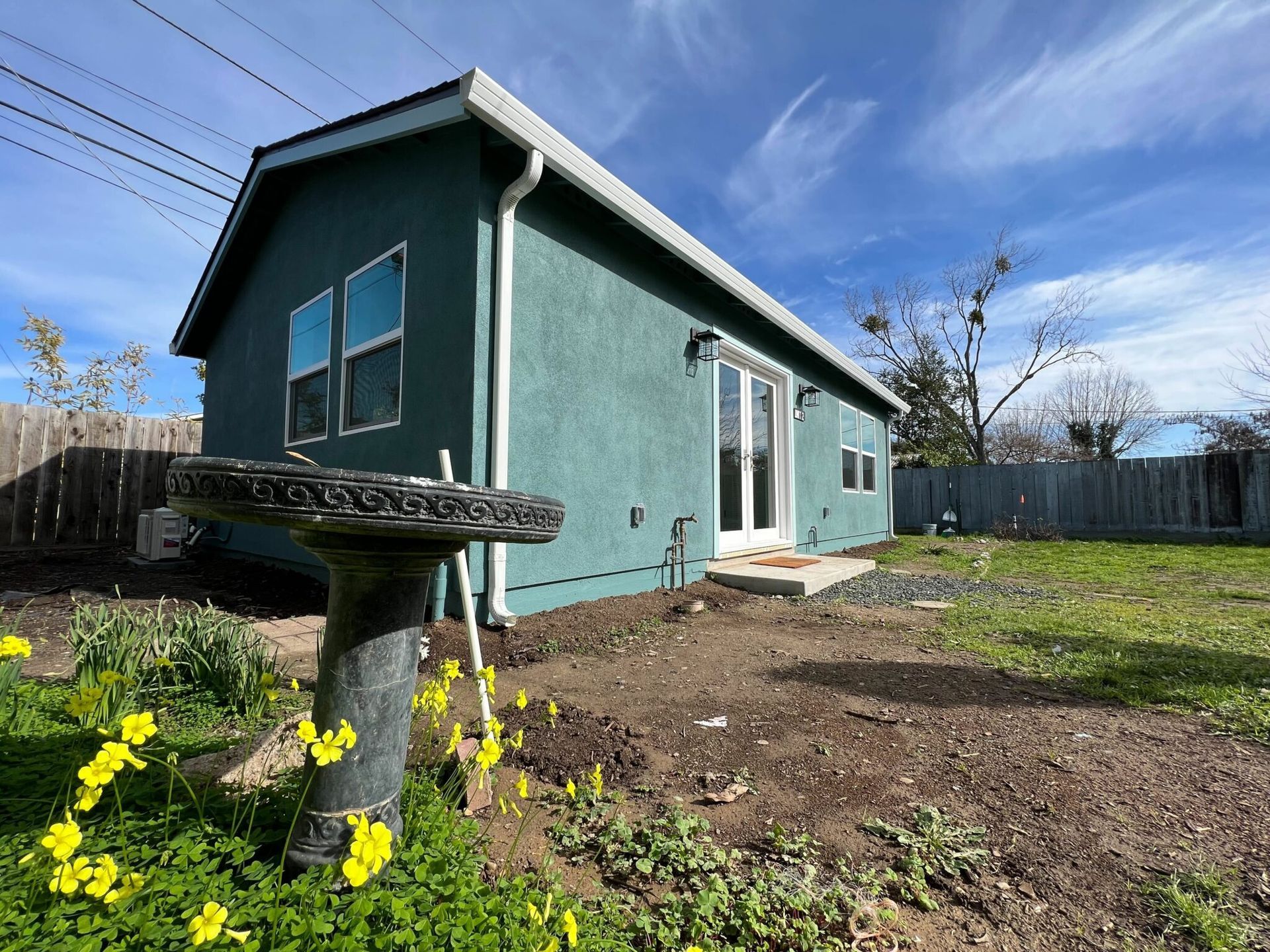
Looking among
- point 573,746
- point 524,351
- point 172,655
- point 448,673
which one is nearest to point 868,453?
point 524,351

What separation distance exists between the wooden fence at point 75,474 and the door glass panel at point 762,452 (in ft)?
23.0

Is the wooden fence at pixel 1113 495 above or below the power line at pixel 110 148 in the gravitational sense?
below

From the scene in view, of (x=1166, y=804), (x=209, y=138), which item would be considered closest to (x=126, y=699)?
(x=1166, y=804)

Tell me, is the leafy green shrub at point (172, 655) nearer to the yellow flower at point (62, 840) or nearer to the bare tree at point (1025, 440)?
the yellow flower at point (62, 840)

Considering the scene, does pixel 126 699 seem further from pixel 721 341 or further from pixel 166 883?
pixel 721 341

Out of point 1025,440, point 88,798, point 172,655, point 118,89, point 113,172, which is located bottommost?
point 172,655

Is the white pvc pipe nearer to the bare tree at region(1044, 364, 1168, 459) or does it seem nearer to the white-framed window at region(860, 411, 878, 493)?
the white-framed window at region(860, 411, 878, 493)

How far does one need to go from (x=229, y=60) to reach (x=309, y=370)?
5076 millimetres

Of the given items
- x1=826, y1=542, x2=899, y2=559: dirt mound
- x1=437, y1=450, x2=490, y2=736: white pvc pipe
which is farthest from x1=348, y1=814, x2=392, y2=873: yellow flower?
x1=826, y1=542, x2=899, y2=559: dirt mound

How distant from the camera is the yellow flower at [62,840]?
84cm

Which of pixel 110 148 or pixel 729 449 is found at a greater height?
pixel 110 148

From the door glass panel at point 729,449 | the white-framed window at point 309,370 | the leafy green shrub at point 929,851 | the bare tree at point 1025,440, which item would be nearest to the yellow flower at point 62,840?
the leafy green shrub at point 929,851

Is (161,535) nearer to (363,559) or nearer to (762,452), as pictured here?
(363,559)

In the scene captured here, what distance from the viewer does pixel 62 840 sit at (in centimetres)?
86
